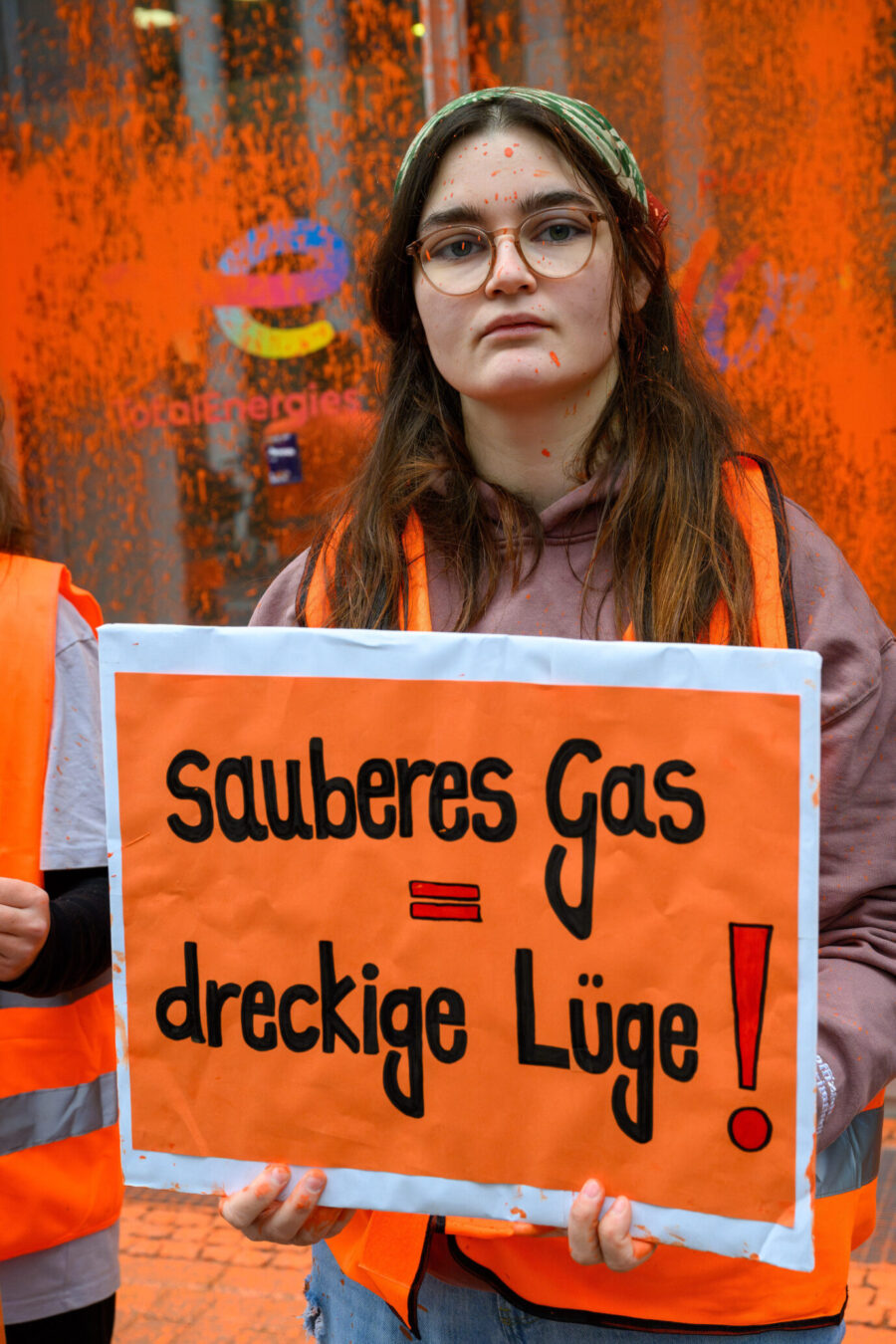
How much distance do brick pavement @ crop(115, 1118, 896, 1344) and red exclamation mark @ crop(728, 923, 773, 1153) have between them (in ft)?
6.41

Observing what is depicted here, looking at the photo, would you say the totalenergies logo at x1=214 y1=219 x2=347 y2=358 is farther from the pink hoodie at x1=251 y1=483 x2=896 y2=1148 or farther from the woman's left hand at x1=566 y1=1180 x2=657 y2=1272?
the woman's left hand at x1=566 y1=1180 x2=657 y2=1272

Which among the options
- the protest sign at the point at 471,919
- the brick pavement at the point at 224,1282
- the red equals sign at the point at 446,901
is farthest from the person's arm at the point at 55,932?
the brick pavement at the point at 224,1282

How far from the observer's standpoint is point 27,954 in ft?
5.42

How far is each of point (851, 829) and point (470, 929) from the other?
40 centimetres

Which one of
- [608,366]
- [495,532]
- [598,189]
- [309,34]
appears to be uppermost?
[309,34]

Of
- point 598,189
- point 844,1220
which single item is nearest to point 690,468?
point 598,189

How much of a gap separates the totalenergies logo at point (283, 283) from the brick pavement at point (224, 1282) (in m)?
2.52

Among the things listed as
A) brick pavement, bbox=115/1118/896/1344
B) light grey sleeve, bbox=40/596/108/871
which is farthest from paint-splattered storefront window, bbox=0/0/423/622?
light grey sleeve, bbox=40/596/108/871

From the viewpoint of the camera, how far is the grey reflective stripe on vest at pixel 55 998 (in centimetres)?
179

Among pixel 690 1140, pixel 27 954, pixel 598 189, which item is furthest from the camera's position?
pixel 27 954

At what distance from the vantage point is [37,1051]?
181cm

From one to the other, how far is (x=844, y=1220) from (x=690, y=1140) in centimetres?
29

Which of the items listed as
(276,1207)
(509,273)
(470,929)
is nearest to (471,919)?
(470,929)

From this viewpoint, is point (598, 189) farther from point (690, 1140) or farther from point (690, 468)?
point (690, 1140)
